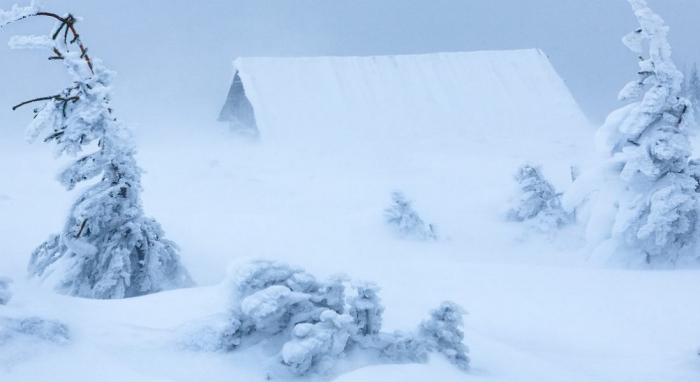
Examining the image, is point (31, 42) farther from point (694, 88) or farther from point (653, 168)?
point (694, 88)

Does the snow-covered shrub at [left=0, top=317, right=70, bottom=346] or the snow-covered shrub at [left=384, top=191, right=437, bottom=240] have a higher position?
the snow-covered shrub at [left=384, top=191, right=437, bottom=240]

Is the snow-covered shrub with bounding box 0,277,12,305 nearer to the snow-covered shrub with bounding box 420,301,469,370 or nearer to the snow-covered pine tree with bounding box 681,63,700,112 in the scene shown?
the snow-covered shrub with bounding box 420,301,469,370

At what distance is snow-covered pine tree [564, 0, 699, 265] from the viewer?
31.4 ft

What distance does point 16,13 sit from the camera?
21.2 feet

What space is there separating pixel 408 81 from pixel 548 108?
→ 7.86 metres

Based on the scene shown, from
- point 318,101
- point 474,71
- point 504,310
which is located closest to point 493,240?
point 504,310

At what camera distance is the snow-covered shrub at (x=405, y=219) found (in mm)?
12250

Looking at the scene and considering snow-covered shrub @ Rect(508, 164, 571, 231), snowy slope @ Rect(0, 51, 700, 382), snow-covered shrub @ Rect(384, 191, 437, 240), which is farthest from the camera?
snow-covered shrub @ Rect(508, 164, 571, 231)

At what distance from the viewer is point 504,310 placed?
7.29 meters

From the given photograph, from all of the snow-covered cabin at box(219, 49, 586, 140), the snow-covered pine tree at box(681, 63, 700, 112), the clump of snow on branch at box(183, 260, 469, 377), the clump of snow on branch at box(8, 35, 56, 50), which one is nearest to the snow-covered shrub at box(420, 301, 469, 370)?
the clump of snow on branch at box(183, 260, 469, 377)

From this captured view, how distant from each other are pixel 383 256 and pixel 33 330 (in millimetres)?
7620

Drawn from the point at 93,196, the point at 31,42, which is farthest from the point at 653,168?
the point at 31,42

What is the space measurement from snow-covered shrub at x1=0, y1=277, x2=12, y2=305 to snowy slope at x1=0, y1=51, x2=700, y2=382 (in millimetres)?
86

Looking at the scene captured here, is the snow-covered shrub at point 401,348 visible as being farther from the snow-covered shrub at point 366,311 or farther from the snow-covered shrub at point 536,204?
the snow-covered shrub at point 536,204
